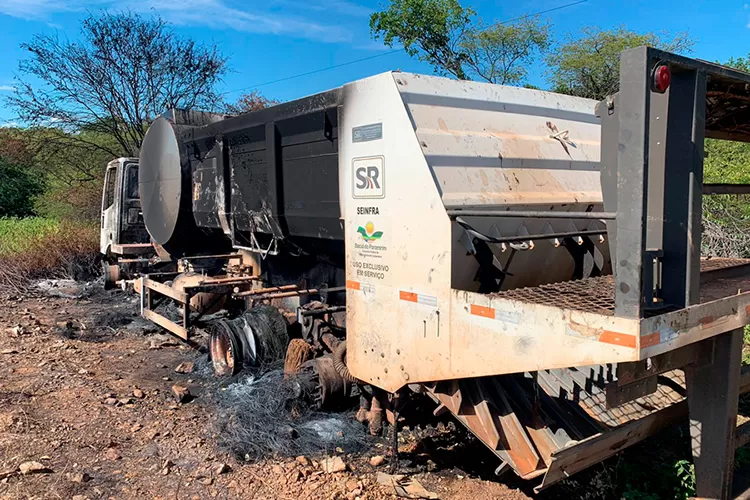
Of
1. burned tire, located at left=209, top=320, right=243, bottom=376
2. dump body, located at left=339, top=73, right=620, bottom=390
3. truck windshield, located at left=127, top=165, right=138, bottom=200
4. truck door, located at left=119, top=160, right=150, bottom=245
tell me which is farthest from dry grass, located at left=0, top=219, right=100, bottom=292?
Answer: dump body, located at left=339, top=73, right=620, bottom=390

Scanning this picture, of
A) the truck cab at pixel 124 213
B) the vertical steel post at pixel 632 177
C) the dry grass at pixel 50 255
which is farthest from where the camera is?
the dry grass at pixel 50 255

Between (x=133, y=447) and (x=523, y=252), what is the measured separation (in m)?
2.98

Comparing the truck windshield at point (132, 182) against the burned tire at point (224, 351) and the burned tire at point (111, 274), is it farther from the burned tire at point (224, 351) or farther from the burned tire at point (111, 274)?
the burned tire at point (224, 351)

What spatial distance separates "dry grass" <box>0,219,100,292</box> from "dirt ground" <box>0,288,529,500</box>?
16.6 ft

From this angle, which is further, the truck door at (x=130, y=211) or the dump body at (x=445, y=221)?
the truck door at (x=130, y=211)

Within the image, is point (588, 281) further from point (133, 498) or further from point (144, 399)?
point (144, 399)

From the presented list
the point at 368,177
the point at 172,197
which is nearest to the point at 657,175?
the point at 368,177

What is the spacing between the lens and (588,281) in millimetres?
3354

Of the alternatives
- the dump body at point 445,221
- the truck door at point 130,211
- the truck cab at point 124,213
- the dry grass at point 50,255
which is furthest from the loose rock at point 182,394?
the dry grass at point 50,255

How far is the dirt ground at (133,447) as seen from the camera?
3564 millimetres

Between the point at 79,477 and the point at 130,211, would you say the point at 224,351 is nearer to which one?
the point at 79,477

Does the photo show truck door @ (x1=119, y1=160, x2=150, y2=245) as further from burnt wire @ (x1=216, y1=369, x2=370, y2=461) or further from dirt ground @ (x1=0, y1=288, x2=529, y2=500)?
burnt wire @ (x1=216, y1=369, x2=370, y2=461)

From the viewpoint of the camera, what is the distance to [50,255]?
39.3 feet

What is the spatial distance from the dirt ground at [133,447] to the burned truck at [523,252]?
1.99 feet
